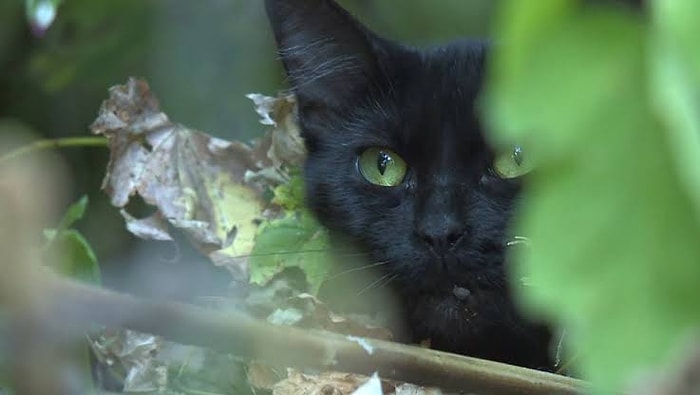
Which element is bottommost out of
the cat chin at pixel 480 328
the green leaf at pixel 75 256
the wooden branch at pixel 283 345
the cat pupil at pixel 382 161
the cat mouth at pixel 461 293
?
the cat chin at pixel 480 328

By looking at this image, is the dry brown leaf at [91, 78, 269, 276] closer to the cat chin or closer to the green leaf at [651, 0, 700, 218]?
the cat chin

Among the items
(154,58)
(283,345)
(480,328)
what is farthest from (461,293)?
(154,58)

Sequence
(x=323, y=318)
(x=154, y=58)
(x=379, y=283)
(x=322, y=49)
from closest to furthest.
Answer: (x=323, y=318), (x=379, y=283), (x=322, y=49), (x=154, y=58)

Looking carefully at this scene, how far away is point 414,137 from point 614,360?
1.03 meters

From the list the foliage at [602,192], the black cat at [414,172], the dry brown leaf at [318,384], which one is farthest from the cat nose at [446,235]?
the foliage at [602,192]

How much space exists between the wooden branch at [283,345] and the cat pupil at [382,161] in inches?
26.1

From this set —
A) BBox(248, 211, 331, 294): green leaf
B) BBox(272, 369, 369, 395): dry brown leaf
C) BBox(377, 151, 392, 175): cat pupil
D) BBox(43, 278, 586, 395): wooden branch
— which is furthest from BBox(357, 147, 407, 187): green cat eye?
BBox(43, 278, 586, 395): wooden branch

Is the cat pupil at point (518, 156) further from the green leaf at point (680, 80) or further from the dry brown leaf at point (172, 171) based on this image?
the green leaf at point (680, 80)

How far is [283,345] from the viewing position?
609 millimetres

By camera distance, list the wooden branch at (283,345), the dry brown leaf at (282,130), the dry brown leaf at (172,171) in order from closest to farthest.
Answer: the wooden branch at (283,345) → the dry brown leaf at (172,171) → the dry brown leaf at (282,130)

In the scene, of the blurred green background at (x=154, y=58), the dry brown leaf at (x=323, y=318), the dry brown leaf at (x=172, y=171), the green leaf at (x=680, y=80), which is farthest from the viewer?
the blurred green background at (x=154, y=58)

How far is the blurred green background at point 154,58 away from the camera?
2.22 m

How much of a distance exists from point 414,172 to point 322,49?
0.79 feet

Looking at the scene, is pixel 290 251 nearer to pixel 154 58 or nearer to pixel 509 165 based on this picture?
pixel 509 165
